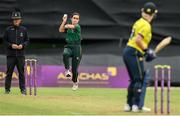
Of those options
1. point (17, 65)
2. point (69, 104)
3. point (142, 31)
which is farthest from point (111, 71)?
point (142, 31)

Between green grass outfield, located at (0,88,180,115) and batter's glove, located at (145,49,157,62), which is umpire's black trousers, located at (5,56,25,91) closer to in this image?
green grass outfield, located at (0,88,180,115)

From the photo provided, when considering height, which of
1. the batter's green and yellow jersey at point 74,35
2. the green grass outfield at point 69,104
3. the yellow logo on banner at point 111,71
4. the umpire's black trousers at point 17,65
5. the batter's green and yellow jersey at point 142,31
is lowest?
the yellow logo on banner at point 111,71

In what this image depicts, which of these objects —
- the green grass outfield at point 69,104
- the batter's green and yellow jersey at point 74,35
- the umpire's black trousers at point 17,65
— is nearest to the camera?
the green grass outfield at point 69,104

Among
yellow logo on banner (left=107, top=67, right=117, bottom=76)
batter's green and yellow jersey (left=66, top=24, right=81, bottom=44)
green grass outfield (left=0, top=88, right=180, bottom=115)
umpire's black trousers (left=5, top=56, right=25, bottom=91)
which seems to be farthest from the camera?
yellow logo on banner (left=107, top=67, right=117, bottom=76)

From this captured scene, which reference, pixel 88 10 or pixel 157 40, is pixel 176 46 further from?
pixel 88 10

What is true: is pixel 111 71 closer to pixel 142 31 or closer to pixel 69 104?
pixel 69 104

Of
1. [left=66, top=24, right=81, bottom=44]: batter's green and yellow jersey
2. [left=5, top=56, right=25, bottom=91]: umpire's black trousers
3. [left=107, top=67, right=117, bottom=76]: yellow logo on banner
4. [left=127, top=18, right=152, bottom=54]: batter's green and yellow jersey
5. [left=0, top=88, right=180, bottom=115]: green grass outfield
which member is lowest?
[left=107, top=67, right=117, bottom=76]: yellow logo on banner

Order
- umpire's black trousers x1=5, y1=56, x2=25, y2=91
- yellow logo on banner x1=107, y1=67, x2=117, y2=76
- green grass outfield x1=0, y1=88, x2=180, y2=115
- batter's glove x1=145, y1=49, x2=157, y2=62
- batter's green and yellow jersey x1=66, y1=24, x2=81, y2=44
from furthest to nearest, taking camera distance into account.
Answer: yellow logo on banner x1=107, y1=67, x2=117, y2=76 < batter's green and yellow jersey x1=66, y1=24, x2=81, y2=44 < umpire's black trousers x1=5, y1=56, x2=25, y2=91 < green grass outfield x1=0, y1=88, x2=180, y2=115 < batter's glove x1=145, y1=49, x2=157, y2=62

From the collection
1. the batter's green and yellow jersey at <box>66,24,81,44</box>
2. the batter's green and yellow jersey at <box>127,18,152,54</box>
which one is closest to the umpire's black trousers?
the batter's green and yellow jersey at <box>66,24,81,44</box>

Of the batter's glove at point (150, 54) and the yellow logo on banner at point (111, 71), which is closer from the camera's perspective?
the batter's glove at point (150, 54)

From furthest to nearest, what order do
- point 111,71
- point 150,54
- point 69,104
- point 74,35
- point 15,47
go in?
point 111,71 < point 74,35 < point 15,47 < point 69,104 < point 150,54

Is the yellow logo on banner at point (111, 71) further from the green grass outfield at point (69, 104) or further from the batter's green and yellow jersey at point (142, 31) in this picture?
the batter's green and yellow jersey at point (142, 31)

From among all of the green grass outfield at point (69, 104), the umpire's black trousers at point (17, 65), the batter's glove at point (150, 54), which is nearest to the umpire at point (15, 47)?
the umpire's black trousers at point (17, 65)

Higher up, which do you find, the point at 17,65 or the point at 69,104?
the point at 17,65
